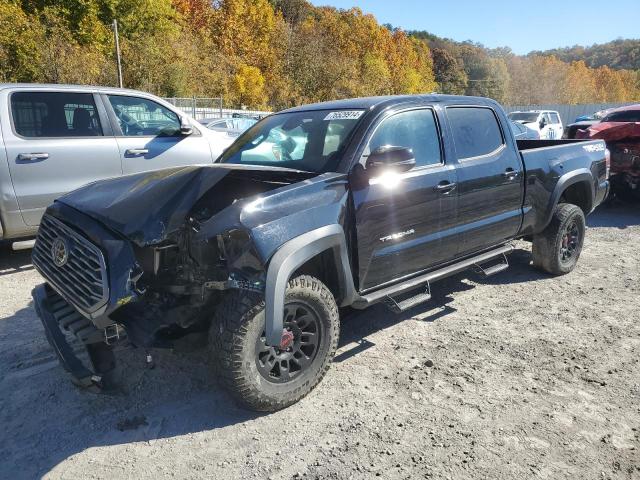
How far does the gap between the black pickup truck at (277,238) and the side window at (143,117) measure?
2.20 meters

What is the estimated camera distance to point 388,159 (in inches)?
129

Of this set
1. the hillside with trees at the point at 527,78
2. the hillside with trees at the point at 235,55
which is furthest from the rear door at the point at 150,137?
the hillside with trees at the point at 527,78

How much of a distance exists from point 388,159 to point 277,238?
994mm

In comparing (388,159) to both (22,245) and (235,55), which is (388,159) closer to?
(22,245)

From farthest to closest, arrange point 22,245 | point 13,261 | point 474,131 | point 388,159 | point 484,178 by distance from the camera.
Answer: point 13,261 < point 22,245 < point 474,131 < point 484,178 < point 388,159

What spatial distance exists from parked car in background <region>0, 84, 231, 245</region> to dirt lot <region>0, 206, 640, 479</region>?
145 cm

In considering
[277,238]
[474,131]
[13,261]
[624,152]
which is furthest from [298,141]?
[624,152]

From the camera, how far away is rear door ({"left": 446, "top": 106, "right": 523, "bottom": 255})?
4.14 m

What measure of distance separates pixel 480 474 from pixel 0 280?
Answer: 500 centimetres

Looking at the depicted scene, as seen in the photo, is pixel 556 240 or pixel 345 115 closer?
pixel 345 115

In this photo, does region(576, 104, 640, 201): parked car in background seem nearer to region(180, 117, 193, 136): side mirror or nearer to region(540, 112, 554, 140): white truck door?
region(180, 117, 193, 136): side mirror

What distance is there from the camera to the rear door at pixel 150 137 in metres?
5.87

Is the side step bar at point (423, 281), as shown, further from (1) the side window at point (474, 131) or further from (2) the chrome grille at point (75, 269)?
(2) the chrome grille at point (75, 269)

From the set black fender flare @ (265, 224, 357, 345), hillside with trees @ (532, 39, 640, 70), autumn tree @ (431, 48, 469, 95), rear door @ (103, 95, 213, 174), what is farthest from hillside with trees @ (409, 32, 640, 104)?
black fender flare @ (265, 224, 357, 345)
